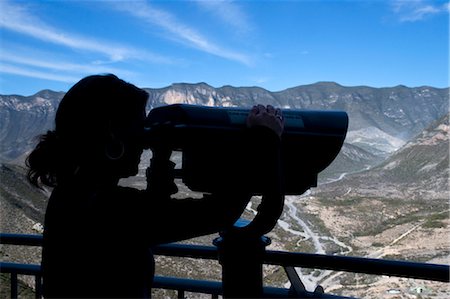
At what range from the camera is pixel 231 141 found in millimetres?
1560

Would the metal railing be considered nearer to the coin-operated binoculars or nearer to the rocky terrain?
the coin-operated binoculars

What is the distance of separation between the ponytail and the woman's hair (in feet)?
0.10

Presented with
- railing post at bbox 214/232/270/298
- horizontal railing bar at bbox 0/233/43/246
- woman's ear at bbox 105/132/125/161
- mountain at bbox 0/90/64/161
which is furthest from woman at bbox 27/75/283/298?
mountain at bbox 0/90/64/161

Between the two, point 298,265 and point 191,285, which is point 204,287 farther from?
point 298,265

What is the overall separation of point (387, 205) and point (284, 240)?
28.6m

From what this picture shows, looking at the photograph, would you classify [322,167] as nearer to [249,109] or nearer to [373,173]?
[249,109]

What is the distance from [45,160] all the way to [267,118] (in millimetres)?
850

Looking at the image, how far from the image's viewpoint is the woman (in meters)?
1.47

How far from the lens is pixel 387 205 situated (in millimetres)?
71812

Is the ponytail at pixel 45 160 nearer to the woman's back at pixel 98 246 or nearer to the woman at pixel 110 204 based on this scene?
the woman at pixel 110 204

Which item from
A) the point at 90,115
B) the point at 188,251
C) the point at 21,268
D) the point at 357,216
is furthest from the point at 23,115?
the point at 90,115

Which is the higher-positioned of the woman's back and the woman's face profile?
the woman's face profile

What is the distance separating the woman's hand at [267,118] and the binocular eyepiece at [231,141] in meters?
0.03

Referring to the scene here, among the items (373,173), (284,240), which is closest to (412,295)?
(284,240)
